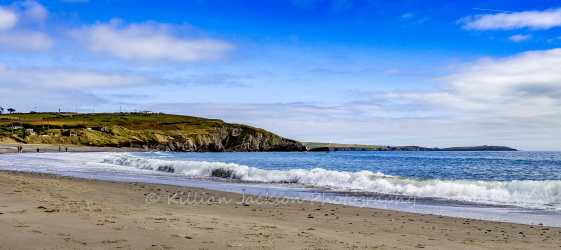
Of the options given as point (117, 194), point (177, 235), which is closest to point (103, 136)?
point (117, 194)

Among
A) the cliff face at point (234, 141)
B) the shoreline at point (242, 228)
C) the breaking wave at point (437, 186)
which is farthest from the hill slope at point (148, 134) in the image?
the shoreline at point (242, 228)

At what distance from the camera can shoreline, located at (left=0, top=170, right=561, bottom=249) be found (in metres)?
6.06

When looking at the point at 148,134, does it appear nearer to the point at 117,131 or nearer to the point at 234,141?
the point at 117,131

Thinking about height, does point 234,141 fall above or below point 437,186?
above

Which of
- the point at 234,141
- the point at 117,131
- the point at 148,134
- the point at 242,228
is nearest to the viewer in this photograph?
the point at 242,228

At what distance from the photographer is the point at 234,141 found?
577 ft

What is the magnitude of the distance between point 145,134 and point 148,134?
1.11 metres

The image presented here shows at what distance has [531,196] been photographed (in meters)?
15.0

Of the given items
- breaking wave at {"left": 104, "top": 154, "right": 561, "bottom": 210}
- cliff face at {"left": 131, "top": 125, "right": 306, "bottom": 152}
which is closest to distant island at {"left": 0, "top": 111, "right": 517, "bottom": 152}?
cliff face at {"left": 131, "top": 125, "right": 306, "bottom": 152}

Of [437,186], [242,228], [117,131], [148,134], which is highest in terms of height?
[117,131]

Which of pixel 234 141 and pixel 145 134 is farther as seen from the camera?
pixel 234 141

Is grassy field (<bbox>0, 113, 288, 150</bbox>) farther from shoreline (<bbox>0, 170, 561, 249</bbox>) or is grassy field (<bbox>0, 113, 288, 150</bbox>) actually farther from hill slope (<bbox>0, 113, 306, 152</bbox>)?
shoreline (<bbox>0, 170, 561, 249</bbox>)

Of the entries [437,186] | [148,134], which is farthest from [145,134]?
[437,186]

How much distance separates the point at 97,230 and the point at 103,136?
134 m
